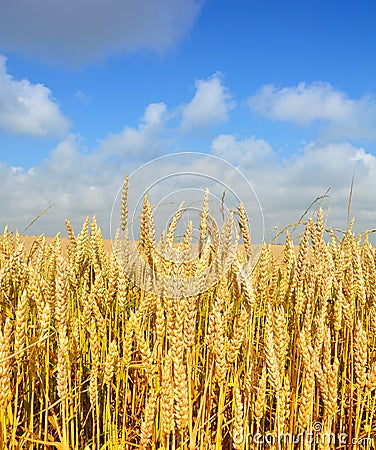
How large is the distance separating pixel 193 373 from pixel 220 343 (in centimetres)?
43

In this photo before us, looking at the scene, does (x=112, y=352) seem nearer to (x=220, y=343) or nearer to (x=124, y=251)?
(x=220, y=343)

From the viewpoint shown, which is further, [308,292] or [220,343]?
[308,292]

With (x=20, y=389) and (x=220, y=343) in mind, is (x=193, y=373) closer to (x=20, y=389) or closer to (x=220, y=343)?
(x=220, y=343)

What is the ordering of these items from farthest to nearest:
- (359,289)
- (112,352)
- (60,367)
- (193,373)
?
(359,289) < (193,373) < (112,352) < (60,367)

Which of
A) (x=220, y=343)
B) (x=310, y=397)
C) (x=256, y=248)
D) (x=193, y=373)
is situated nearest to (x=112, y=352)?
(x=220, y=343)

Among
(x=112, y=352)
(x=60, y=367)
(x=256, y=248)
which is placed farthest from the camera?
(x=256, y=248)

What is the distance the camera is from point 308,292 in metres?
1.81

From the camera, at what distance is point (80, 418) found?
5.66ft

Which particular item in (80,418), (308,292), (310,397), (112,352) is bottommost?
(80,418)

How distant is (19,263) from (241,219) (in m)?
1.05

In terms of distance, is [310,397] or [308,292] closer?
[310,397]

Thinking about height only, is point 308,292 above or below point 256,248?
below

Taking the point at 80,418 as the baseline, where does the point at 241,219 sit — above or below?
above

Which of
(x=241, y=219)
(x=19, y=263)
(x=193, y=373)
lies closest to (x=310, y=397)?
(x=193, y=373)
